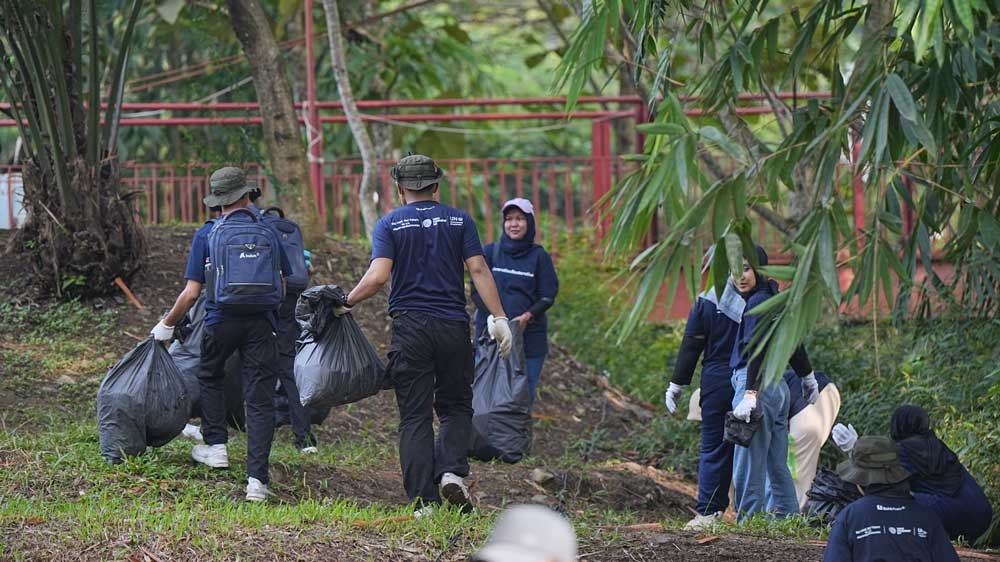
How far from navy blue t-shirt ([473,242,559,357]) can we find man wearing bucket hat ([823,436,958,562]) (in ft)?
12.3

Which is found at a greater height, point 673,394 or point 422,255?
point 422,255

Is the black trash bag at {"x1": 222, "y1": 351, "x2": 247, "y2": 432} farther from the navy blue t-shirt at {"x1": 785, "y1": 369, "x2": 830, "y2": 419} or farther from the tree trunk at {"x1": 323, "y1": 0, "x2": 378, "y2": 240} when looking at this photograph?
the tree trunk at {"x1": 323, "y1": 0, "x2": 378, "y2": 240}

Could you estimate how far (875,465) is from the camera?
19.7 ft

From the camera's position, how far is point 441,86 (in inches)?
651

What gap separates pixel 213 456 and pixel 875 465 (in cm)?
358

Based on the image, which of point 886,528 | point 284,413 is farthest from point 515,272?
point 886,528

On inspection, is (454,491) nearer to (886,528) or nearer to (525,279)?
(886,528)

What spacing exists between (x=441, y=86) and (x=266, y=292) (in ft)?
31.8

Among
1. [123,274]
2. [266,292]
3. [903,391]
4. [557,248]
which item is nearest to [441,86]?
[557,248]

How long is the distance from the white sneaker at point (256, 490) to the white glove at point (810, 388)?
3200 mm

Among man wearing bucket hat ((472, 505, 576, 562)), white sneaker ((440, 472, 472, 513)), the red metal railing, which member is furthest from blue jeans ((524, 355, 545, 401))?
man wearing bucket hat ((472, 505, 576, 562))

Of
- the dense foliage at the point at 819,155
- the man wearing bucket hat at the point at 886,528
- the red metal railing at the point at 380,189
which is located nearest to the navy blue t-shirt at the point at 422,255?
the dense foliage at the point at 819,155

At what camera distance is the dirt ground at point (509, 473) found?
6.18m

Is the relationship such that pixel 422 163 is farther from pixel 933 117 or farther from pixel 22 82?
pixel 22 82
